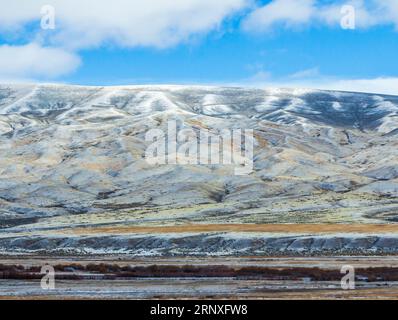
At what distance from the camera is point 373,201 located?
146 meters

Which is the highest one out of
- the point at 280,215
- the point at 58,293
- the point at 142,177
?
the point at 142,177

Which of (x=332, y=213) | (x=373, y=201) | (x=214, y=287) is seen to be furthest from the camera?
(x=373, y=201)

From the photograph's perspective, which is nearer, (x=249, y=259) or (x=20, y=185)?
(x=249, y=259)

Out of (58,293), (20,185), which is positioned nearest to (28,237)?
(58,293)

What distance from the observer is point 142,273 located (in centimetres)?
6256

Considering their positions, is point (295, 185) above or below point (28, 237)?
above

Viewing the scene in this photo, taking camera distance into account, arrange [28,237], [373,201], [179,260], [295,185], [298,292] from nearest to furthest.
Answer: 1. [298,292]
2. [179,260]
3. [28,237]
4. [373,201]
5. [295,185]

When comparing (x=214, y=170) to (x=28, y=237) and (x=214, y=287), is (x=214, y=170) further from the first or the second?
(x=214, y=287)

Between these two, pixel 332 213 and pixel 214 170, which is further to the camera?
pixel 214 170

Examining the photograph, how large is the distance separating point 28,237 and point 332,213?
54010 mm
